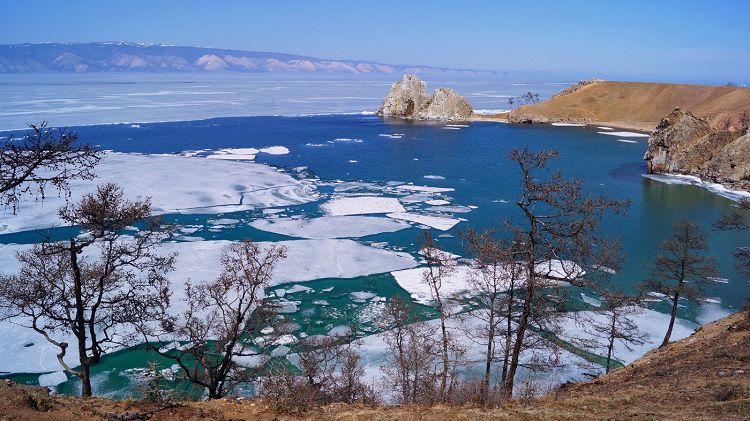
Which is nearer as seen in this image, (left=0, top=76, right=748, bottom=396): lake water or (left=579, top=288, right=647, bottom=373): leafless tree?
(left=579, top=288, right=647, bottom=373): leafless tree

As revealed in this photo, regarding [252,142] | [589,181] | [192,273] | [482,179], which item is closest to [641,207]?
[589,181]

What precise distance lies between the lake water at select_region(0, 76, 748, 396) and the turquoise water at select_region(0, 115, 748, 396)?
3.1 inches

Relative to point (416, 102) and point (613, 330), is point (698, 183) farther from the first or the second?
point (416, 102)

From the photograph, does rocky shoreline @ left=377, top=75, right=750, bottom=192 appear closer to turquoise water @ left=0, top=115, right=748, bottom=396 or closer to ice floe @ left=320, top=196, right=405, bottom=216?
turquoise water @ left=0, top=115, right=748, bottom=396

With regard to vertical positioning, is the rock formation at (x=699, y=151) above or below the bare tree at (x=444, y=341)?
above

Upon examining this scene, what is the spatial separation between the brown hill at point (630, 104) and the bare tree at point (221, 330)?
238 ft

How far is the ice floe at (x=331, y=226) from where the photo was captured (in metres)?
24.4

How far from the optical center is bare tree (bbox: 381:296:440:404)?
450 inches

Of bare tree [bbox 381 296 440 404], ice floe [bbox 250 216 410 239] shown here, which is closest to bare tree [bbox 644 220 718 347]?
bare tree [bbox 381 296 440 404]

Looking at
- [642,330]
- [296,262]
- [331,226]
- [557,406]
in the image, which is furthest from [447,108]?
[557,406]

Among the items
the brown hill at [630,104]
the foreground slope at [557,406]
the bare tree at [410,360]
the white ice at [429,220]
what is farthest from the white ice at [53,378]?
the brown hill at [630,104]

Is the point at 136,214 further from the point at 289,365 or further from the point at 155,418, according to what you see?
the point at 289,365

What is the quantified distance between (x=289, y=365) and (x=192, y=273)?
22.6ft

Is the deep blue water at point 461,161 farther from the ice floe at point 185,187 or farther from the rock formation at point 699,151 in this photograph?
the rock formation at point 699,151
